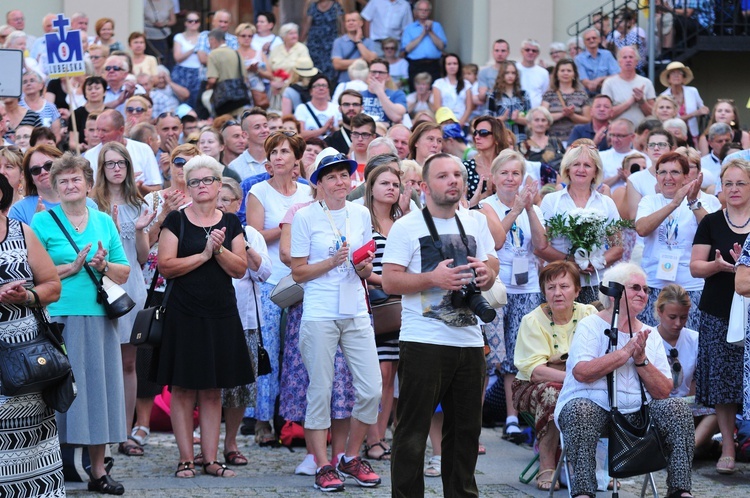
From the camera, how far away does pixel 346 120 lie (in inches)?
482

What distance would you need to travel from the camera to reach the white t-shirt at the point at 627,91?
52.5 feet

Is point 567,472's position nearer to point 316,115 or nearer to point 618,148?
point 618,148

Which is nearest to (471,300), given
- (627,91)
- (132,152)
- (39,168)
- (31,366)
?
(31,366)

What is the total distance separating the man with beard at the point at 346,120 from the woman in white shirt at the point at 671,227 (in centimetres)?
305

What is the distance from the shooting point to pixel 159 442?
943 cm

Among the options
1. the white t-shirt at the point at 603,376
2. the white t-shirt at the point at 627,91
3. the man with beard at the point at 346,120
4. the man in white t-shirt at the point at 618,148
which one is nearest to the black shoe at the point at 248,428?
the man with beard at the point at 346,120

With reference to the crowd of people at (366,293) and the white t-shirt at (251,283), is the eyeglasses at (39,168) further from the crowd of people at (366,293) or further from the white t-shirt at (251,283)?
the white t-shirt at (251,283)

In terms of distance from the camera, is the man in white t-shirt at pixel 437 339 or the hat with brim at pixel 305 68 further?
the hat with brim at pixel 305 68

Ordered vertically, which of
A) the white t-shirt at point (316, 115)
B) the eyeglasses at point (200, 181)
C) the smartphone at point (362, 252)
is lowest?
the smartphone at point (362, 252)

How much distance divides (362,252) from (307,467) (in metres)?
1.65

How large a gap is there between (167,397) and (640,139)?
5.92 m

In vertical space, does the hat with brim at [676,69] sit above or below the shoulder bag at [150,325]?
above

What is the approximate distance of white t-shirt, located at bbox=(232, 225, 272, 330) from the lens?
8883mm

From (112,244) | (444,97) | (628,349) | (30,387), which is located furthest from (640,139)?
(30,387)
